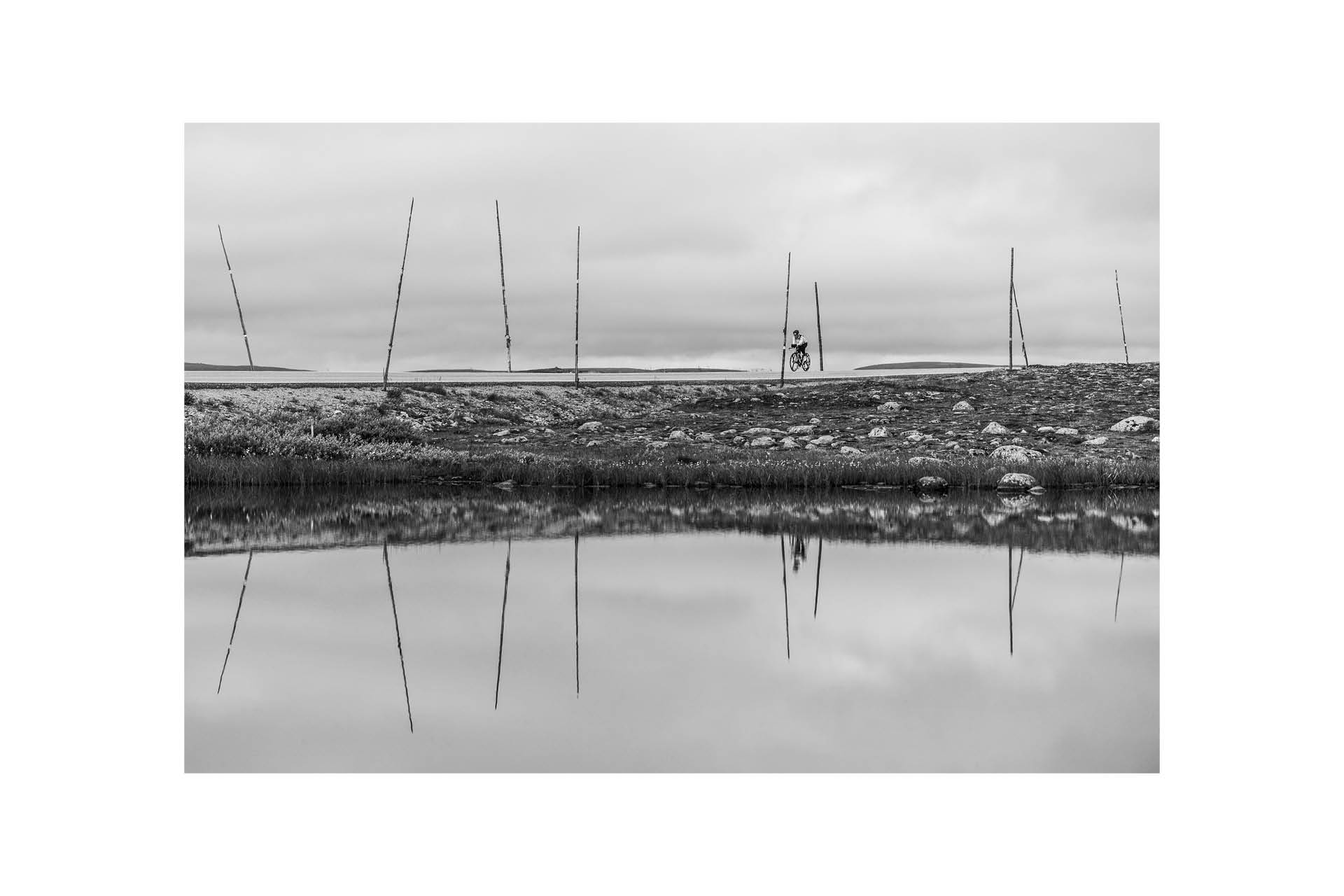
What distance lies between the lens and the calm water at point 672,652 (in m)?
6.18

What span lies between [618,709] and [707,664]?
121 cm

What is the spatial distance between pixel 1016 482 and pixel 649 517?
8459 millimetres

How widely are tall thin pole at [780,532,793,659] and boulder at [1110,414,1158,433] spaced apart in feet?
53.2

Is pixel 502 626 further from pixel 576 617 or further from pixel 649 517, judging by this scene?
pixel 649 517

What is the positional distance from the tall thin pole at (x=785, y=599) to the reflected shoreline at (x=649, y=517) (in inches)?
78.2

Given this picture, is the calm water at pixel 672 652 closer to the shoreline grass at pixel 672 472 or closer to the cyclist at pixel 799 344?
the shoreline grass at pixel 672 472

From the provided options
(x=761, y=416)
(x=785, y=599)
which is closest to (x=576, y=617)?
(x=785, y=599)

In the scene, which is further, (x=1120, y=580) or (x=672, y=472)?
(x=672, y=472)

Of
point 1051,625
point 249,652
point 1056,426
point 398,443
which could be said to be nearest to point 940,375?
point 1056,426

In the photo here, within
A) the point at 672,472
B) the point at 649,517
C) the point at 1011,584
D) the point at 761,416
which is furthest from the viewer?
the point at 761,416

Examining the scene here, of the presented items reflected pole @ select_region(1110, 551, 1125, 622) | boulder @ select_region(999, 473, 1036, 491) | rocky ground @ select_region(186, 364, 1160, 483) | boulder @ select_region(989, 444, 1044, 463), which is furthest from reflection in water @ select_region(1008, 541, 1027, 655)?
rocky ground @ select_region(186, 364, 1160, 483)

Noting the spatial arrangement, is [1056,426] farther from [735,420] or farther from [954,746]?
[954,746]

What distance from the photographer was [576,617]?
30.6ft

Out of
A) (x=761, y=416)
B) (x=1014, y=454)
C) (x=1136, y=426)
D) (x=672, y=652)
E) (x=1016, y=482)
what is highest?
(x=761, y=416)
